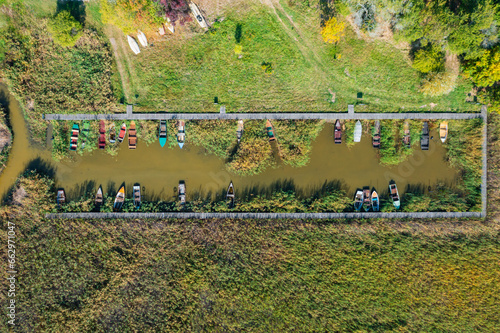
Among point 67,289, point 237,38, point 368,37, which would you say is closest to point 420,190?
point 368,37

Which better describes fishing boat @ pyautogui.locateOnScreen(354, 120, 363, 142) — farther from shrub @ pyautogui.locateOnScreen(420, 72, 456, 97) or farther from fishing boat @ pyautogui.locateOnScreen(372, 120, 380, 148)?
shrub @ pyautogui.locateOnScreen(420, 72, 456, 97)

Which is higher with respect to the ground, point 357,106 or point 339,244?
point 357,106

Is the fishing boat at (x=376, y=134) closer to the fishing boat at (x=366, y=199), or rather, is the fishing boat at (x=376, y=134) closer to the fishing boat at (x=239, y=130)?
the fishing boat at (x=366, y=199)

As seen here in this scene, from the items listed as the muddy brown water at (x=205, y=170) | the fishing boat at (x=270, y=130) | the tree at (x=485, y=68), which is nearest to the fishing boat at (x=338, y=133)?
the muddy brown water at (x=205, y=170)

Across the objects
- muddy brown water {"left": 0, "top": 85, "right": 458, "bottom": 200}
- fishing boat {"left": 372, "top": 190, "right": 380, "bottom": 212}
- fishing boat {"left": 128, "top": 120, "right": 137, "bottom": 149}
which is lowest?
fishing boat {"left": 372, "top": 190, "right": 380, "bottom": 212}

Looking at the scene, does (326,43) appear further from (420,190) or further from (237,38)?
(420,190)

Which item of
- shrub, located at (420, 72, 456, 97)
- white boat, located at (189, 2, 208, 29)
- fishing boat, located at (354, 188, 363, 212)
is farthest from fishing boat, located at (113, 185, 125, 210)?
shrub, located at (420, 72, 456, 97)
